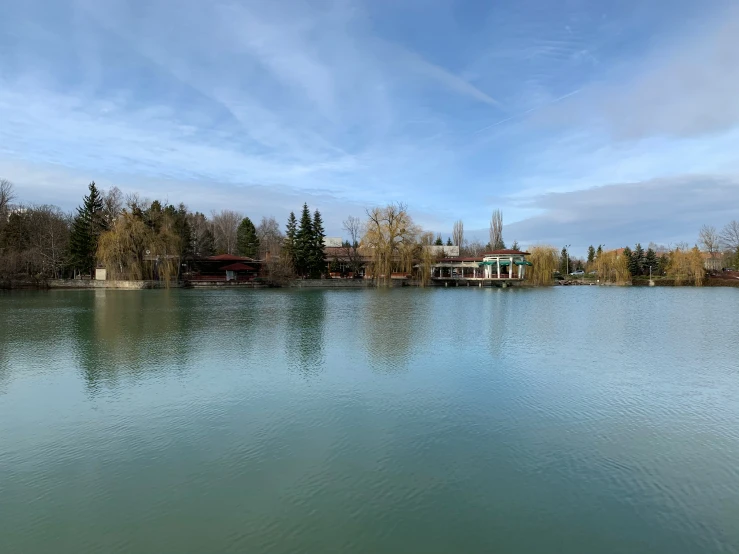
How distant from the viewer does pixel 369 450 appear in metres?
5.91

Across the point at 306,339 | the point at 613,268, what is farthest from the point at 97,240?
the point at 613,268

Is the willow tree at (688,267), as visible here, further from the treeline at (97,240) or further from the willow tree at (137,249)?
the willow tree at (137,249)

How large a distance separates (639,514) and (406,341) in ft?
33.2

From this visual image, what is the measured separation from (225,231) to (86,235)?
101 feet

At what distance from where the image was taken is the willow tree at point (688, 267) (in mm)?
55128

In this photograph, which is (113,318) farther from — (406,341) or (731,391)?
(731,391)

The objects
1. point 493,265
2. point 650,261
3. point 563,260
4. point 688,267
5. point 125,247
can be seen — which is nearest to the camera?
point 125,247

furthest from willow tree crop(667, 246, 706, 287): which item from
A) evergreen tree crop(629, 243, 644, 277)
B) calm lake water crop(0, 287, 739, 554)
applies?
calm lake water crop(0, 287, 739, 554)

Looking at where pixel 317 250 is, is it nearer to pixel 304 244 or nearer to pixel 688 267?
pixel 304 244

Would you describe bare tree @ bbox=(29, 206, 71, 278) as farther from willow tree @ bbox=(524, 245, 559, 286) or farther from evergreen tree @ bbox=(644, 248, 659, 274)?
evergreen tree @ bbox=(644, 248, 659, 274)

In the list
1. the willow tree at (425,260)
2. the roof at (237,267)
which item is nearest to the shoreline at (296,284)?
the willow tree at (425,260)

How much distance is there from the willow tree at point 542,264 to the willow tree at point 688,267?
14823mm

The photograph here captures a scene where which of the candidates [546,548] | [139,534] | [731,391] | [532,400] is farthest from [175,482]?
[731,391]

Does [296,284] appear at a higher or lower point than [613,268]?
lower
